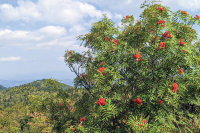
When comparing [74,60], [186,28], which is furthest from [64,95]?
[186,28]

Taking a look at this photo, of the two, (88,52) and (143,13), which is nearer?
(143,13)

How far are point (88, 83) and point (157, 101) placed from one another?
6.65m

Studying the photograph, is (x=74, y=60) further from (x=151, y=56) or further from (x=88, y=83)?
(x=151, y=56)

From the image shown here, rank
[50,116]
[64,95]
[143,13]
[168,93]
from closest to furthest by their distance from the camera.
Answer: [168,93] → [143,13] → [50,116] → [64,95]

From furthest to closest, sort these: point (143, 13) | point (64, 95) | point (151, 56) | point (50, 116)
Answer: point (64, 95), point (50, 116), point (143, 13), point (151, 56)

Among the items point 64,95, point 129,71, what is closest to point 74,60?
point 64,95

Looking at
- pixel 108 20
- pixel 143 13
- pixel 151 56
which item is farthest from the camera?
pixel 108 20

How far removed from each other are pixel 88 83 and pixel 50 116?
4.16 meters

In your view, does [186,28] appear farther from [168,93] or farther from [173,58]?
[168,93]

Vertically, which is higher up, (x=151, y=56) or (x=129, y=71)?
(x=151, y=56)

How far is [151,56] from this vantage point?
20.7 feet

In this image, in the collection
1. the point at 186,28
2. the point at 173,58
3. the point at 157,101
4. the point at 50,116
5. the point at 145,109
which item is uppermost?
the point at 186,28

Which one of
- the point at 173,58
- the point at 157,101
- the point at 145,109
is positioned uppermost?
the point at 173,58

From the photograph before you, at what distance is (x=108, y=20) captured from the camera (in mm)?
8383
